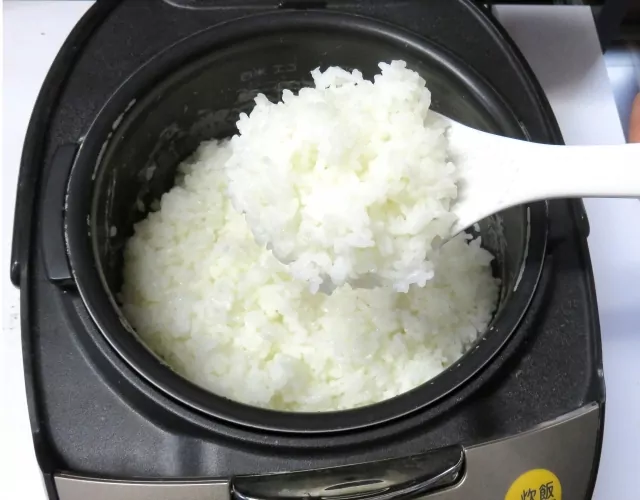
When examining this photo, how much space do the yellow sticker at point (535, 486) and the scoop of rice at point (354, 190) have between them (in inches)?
12.0

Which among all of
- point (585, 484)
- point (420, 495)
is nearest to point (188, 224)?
point (420, 495)

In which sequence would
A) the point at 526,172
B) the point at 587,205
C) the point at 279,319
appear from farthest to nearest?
the point at 587,205 < the point at 279,319 < the point at 526,172

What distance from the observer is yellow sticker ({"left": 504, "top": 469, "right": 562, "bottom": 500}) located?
2.90 feet

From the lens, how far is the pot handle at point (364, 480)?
85 cm

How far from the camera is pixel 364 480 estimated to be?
2.80 ft

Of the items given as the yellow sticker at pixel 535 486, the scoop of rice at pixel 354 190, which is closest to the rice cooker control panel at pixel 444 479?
the yellow sticker at pixel 535 486

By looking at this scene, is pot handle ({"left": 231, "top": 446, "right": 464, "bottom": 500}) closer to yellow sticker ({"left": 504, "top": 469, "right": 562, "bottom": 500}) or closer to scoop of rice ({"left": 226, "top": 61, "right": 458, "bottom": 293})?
yellow sticker ({"left": 504, "top": 469, "right": 562, "bottom": 500})

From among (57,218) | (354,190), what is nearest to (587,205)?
(354,190)

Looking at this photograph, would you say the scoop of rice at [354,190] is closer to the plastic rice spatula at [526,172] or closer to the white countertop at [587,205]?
the plastic rice spatula at [526,172]

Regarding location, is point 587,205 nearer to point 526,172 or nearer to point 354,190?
point 526,172

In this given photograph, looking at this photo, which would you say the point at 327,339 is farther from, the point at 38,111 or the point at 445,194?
the point at 38,111

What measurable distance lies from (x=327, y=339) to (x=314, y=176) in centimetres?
35

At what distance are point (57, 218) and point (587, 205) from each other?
3.45 feet

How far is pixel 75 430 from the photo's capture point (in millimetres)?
943
